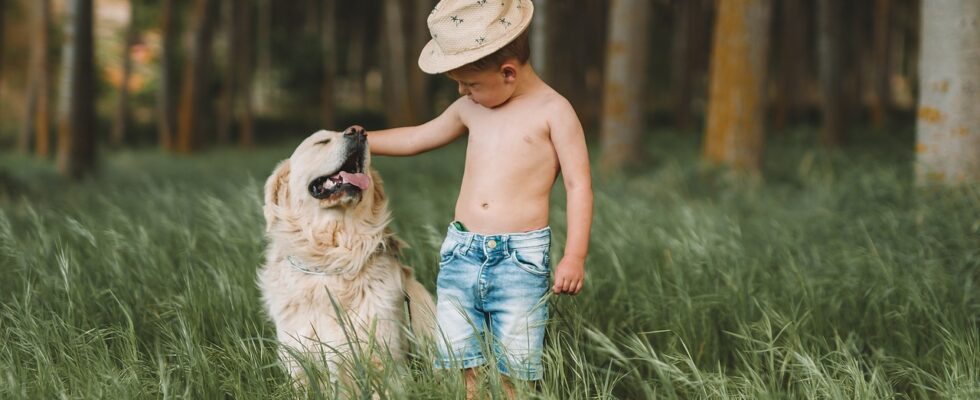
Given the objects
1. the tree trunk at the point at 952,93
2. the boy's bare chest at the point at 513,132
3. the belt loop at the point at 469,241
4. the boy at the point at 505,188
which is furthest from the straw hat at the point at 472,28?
the tree trunk at the point at 952,93

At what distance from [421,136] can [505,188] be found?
0.45 meters

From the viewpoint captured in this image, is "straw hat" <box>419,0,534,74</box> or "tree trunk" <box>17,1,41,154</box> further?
"tree trunk" <box>17,1,41,154</box>

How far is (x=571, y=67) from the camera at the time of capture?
26.3 meters

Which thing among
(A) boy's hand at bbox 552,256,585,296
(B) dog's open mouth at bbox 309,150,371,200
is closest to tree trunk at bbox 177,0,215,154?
(B) dog's open mouth at bbox 309,150,371,200

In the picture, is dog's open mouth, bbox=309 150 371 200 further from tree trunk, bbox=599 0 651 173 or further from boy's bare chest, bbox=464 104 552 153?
tree trunk, bbox=599 0 651 173

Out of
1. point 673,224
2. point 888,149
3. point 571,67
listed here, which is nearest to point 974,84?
point 673,224

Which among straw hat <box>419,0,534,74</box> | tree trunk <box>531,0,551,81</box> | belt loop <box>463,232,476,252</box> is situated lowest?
Result: belt loop <box>463,232,476,252</box>

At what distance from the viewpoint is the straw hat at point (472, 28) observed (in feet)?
8.66

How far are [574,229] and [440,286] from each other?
533 mm

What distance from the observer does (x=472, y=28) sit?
2.66 m

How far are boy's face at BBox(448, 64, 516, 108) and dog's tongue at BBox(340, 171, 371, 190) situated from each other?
0.47 meters

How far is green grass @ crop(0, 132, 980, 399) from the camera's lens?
8.80 ft

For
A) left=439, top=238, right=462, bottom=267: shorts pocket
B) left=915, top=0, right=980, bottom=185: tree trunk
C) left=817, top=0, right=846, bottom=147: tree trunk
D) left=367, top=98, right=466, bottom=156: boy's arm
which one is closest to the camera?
left=439, top=238, right=462, bottom=267: shorts pocket

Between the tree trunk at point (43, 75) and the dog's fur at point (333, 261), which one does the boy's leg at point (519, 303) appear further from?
the tree trunk at point (43, 75)
